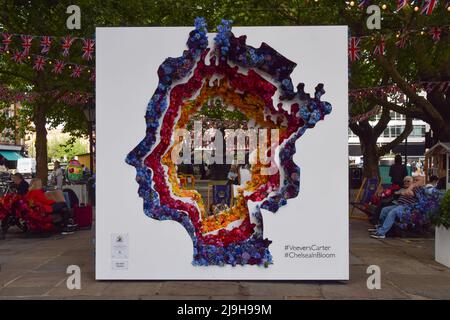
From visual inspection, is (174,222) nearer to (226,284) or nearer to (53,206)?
(226,284)

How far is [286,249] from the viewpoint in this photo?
6688 millimetres

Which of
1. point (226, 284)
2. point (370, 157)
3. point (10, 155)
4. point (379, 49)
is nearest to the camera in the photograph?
point (226, 284)

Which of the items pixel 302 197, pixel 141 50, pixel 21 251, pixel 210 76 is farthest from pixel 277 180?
pixel 21 251

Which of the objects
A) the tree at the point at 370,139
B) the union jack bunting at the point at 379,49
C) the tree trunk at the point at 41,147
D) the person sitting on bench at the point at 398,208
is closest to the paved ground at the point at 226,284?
the person sitting on bench at the point at 398,208

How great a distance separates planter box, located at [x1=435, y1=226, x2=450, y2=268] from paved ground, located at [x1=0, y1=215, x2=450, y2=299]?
0.45 feet

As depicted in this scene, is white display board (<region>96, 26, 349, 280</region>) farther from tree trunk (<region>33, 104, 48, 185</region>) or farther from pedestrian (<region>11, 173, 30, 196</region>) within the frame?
tree trunk (<region>33, 104, 48, 185</region>)

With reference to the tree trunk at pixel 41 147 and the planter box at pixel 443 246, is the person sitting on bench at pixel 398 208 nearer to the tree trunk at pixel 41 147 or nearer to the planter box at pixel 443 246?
the planter box at pixel 443 246

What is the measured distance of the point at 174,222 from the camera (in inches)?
266

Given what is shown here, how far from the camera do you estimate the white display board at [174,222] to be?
6590 mm

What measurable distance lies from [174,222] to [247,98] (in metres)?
Result: 1.86

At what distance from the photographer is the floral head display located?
6.60 meters

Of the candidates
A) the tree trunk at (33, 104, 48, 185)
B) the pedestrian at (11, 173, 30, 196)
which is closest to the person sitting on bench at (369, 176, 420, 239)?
the pedestrian at (11, 173, 30, 196)

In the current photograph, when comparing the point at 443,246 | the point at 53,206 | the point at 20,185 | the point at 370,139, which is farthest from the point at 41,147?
the point at 443,246

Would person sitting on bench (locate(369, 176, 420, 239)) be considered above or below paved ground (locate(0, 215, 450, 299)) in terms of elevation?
above
